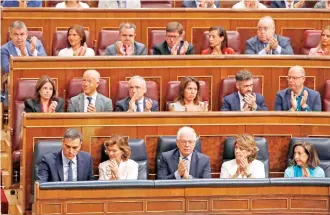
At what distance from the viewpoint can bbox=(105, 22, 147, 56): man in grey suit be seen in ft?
12.8

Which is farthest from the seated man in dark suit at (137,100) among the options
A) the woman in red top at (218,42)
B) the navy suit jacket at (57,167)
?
the woman in red top at (218,42)

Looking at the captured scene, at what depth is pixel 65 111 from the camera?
3.61 meters

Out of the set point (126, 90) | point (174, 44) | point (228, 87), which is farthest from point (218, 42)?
point (126, 90)

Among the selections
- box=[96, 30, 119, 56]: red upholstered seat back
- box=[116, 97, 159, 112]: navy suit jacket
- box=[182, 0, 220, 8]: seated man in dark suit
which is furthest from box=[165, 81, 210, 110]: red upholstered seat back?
box=[182, 0, 220, 8]: seated man in dark suit

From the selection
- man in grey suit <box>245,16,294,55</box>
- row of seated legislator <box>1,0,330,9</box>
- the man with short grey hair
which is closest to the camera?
the man with short grey hair

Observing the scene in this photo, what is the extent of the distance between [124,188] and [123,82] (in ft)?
2.48

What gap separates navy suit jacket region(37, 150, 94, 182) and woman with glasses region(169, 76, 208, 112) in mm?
455

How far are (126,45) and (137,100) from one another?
1.45 feet

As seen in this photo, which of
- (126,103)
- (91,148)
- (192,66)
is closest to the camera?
(91,148)

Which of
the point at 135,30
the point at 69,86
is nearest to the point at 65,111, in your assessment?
the point at 69,86

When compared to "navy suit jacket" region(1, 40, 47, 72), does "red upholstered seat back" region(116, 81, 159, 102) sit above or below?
below

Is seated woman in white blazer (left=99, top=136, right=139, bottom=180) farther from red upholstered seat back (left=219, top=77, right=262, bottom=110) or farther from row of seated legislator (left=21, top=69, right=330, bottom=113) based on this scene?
red upholstered seat back (left=219, top=77, right=262, bottom=110)

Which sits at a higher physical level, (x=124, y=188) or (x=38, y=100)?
(x=38, y=100)

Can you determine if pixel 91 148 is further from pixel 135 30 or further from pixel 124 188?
pixel 135 30
